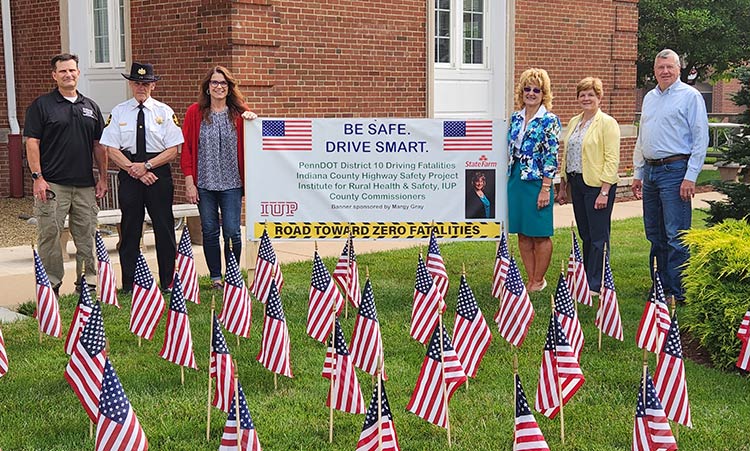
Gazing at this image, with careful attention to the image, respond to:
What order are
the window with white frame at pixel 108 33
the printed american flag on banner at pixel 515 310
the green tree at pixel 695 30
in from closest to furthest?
the printed american flag on banner at pixel 515 310 < the window with white frame at pixel 108 33 < the green tree at pixel 695 30

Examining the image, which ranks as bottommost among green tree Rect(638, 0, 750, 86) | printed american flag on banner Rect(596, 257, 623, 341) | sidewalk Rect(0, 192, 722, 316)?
sidewalk Rect(0, 192, 722, 316)

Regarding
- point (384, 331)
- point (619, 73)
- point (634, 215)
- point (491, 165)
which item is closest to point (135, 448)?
point (384, 331)

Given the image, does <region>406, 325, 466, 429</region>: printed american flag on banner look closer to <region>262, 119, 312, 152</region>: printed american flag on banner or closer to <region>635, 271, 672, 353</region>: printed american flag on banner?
<region>635, 271, 672, 353</region>: printed american flag on banner

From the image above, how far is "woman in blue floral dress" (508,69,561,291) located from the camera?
27.9ft

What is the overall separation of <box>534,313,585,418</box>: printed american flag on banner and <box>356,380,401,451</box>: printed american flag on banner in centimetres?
122

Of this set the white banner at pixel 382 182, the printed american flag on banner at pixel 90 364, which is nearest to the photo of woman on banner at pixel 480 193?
the white banner at pixel 382 182

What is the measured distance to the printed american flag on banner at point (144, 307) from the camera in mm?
7094

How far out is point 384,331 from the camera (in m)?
7.72

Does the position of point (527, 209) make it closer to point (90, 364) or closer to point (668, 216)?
point (668, 216)

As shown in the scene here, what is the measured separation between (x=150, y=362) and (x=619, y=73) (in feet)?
42.1

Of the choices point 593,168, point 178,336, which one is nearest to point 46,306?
point 178,336

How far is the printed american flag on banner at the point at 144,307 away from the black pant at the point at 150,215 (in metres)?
1.73

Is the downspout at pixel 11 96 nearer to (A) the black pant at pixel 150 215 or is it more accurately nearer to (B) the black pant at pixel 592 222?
(A) the black pant at pixel 150 215

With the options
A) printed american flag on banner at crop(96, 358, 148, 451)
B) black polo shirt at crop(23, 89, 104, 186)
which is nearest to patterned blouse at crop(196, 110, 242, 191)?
black polo shirt at crop(23, 89, 104, 186)
